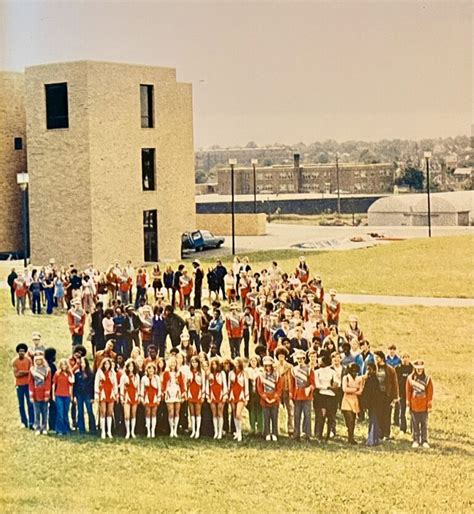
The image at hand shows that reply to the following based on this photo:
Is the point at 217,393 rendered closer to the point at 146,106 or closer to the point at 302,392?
the point at 302,392

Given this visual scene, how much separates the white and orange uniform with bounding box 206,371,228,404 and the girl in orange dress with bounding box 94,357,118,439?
2.50 ft

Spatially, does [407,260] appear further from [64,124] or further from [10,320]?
[64,124]

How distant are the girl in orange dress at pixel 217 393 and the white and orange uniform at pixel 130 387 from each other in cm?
57

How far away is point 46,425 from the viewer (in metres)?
9.15

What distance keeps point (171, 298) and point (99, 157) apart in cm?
250

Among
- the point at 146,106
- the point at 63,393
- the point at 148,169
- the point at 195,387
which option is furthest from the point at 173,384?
the point at 146,106

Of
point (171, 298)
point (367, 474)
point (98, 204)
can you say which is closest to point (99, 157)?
point (98, 204)

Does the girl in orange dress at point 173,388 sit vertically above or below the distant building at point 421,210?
below

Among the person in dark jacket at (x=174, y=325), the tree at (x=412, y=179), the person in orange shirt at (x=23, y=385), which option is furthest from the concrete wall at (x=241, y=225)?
the person in orange shirt at (x=23, y=385)

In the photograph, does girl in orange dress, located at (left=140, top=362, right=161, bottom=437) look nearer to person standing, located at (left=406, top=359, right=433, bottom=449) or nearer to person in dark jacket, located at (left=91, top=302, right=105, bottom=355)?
person in dark jacket, located at (left=91, top=302, right=105, bottom=355)

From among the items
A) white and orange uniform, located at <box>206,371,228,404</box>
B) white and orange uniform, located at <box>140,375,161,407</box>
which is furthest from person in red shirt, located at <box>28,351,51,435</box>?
white and orange uniform, located at <box>206,371,228,404</box>

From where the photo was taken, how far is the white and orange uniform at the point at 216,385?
8883mm

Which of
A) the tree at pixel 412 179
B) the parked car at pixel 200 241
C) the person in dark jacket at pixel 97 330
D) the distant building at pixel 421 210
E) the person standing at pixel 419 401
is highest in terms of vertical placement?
the tree at pixel 412 179

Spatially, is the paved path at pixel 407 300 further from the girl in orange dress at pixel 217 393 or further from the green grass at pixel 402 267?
the girl in orange dress at pixel 217 393
